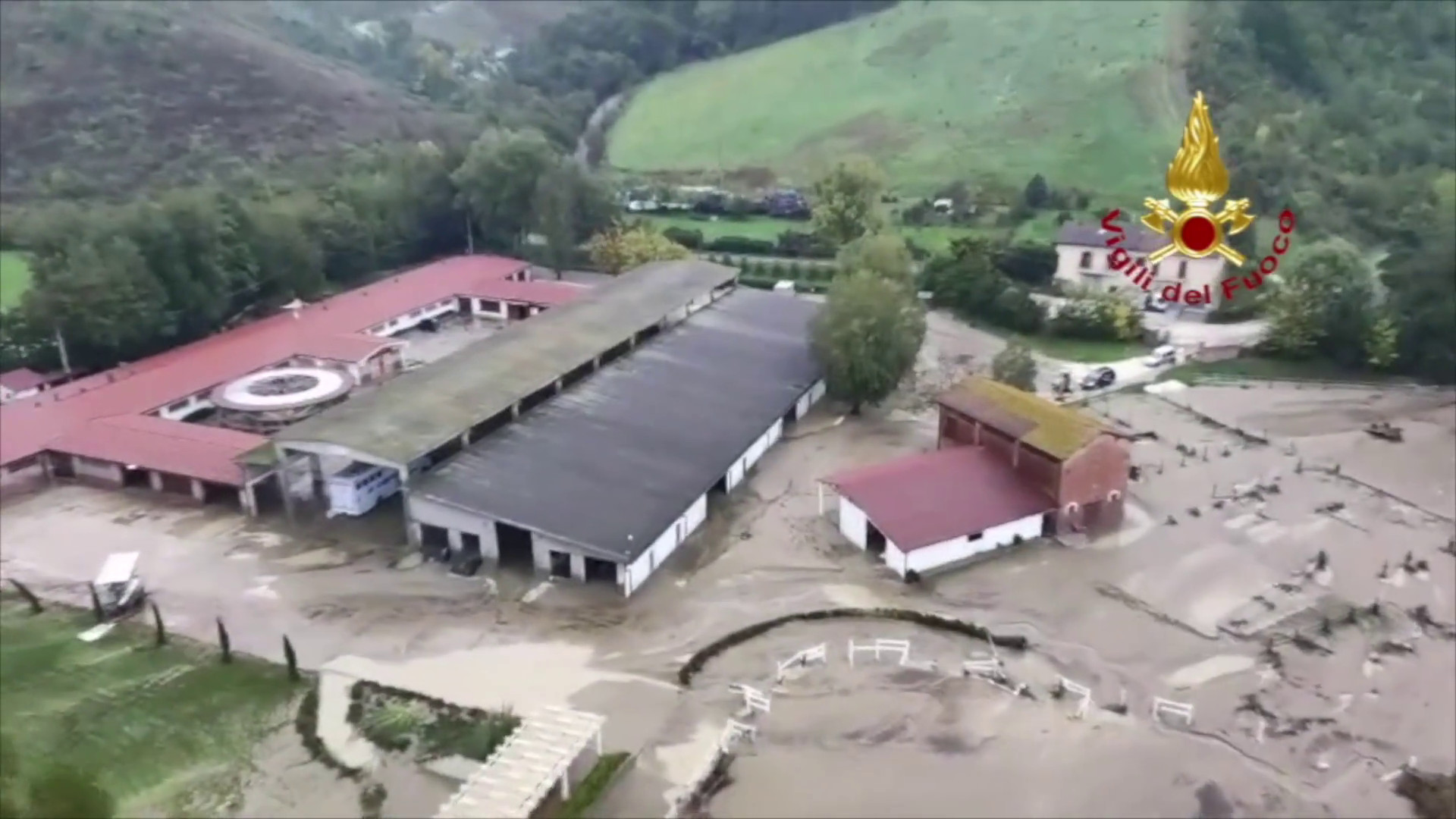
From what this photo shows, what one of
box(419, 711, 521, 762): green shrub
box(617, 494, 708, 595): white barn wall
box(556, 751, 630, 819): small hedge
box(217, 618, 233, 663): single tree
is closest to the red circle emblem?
box(556, 751, 630, 819): small hedge

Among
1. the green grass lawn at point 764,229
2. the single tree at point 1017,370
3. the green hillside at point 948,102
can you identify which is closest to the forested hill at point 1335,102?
the green hillside at point 948,102

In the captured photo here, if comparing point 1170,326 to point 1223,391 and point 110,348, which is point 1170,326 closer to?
point 1223,391

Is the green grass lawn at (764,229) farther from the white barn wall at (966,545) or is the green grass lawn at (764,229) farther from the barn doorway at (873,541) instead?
the barn doorway at (873,541)

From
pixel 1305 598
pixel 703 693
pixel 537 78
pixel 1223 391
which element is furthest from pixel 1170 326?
pixel 537 78

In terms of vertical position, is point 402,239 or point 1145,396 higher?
point 402,239

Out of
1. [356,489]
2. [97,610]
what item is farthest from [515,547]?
[97,610]

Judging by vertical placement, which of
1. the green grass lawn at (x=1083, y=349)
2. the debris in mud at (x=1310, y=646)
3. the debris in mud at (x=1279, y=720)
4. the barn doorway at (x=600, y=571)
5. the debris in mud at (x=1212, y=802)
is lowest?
the debris in mud at (x=1212, y=802)

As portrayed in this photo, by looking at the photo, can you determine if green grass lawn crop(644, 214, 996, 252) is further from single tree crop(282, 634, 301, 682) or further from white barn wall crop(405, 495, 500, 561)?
single tree crop(282, 634, 301, 682)
